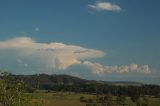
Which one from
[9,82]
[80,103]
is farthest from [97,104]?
[9,82]

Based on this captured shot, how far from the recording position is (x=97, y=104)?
186000 millimetres

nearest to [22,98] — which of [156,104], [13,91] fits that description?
[13,91]

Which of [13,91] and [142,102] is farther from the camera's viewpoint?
[142,102]

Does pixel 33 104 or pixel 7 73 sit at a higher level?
pixel 7 73

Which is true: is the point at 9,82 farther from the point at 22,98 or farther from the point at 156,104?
the point at 156,104

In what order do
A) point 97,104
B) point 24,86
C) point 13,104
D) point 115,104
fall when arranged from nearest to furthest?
point 13,104
point 24,86
point 97,104
point 115,104

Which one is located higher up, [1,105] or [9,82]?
[9,82]

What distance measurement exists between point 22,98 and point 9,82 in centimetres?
723

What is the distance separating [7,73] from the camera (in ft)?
198

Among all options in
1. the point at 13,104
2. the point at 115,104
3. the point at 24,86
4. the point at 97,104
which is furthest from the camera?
the point at 115,104

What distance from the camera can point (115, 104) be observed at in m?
198

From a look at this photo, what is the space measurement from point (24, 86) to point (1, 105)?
5.58m

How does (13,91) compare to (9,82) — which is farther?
(9,82)

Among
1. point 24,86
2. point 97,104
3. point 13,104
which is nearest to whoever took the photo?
point 13,104
